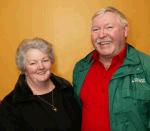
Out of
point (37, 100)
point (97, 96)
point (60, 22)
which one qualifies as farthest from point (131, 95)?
point (60, 22)

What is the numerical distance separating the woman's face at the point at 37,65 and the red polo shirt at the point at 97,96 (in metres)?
0.35

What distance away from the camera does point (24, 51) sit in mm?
2391

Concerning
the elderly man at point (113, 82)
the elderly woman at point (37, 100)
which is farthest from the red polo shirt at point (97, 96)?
the elderly woman at point (37, 100)

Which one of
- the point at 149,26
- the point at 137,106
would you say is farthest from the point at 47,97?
the point at 149,26

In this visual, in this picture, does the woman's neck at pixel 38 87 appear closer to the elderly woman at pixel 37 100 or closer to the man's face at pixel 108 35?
the elderly woman at pixel 37 100

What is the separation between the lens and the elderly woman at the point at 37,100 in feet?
7.44

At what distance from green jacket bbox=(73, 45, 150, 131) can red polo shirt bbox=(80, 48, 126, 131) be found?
76mm

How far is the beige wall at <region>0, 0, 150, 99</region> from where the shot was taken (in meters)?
2.74

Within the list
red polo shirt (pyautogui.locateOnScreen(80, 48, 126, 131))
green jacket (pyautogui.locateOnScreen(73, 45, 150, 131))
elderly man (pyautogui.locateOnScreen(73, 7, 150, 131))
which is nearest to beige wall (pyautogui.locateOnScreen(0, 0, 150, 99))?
elderly man (pyautogui.locateOnScreen(73, 7, 150, 131))

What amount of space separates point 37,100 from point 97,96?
48 centimetres

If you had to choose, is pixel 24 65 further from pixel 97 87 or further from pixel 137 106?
pixel 137 106

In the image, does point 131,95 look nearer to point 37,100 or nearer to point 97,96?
point 97,96

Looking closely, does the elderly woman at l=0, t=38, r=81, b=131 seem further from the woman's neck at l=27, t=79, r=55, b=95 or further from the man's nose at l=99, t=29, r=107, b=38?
the man's nose at l=99, t=29, r=107, b=38

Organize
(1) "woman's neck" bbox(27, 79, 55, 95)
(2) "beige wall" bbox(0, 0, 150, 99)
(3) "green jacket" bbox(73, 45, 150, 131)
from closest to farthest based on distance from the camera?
(3) "green jacket" bbox(73, 45, 150, 131)
(1) "woman's neck" bbox(27, 79, 55, 95)
(2) "beige wall" bbox(0, 0, 150, 99)
